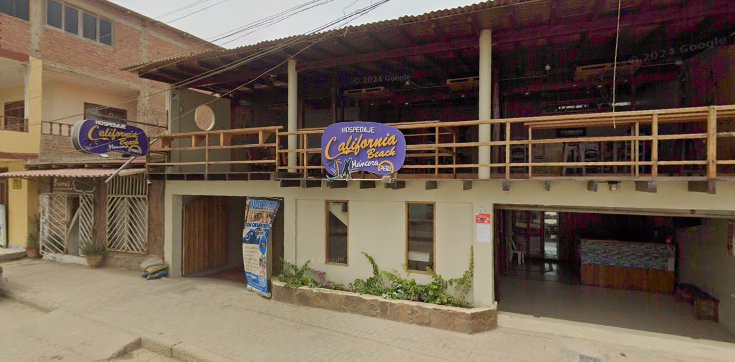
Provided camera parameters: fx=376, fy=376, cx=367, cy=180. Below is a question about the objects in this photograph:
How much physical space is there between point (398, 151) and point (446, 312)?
11.2 feet

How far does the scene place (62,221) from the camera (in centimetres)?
1434

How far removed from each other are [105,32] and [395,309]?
19.1 m

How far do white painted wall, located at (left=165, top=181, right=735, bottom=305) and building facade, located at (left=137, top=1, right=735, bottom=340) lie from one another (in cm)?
3

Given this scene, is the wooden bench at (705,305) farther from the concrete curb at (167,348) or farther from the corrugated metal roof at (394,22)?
the concrete curb at (167,348)

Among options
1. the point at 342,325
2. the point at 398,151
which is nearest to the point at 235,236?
the point at 342,325

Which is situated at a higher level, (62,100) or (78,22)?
(78,22)

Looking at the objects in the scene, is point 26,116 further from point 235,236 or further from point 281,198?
point 281,198

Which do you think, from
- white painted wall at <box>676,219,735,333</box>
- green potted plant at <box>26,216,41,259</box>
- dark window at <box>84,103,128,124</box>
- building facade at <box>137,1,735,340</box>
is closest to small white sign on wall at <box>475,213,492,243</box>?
building facade at <box>137,1,735,340</box>

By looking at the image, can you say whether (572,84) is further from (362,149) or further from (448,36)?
(362,149)

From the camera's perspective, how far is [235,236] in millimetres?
13641

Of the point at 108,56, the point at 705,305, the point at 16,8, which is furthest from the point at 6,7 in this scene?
the point at 705,305

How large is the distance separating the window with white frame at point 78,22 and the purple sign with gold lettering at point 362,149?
15.9 meters

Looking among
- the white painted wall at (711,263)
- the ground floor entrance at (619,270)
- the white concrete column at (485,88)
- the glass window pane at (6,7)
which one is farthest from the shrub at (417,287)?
the glass window pane at (6,7)

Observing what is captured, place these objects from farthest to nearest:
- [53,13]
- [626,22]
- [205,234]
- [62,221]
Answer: [53,13] → [62,221] → [205,234] → [626,22]
